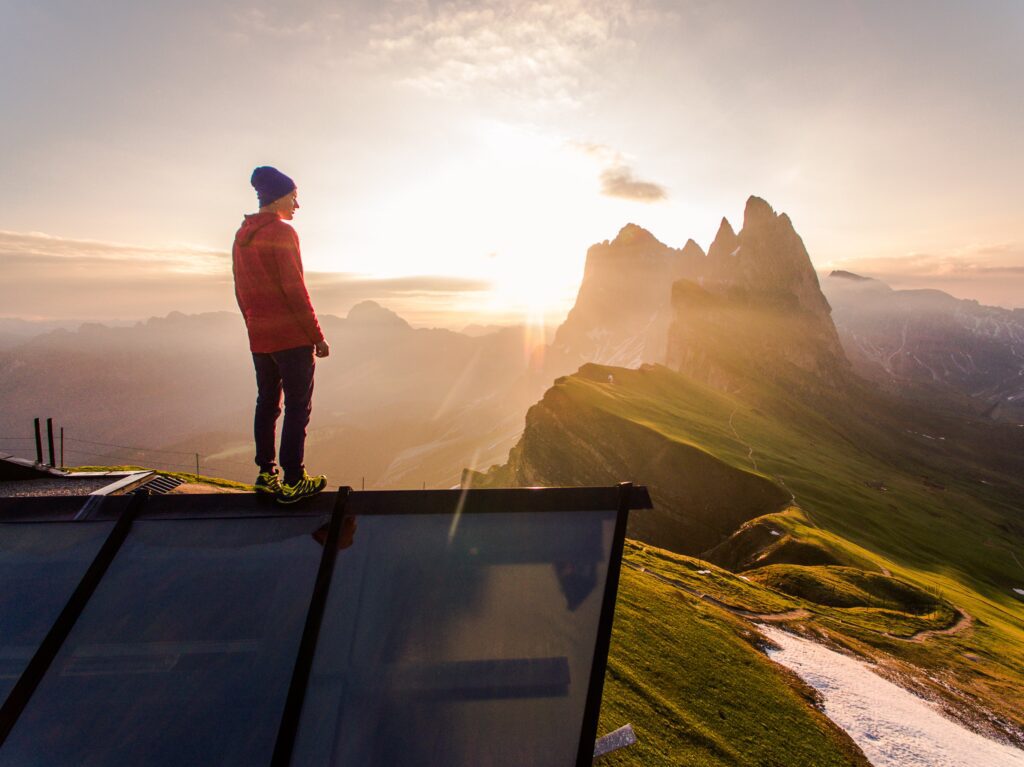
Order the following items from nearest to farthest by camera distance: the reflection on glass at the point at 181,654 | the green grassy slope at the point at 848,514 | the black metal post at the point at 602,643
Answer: the reflection on glass at the point at 181,654 → the black metal post at the point at 602,643 → the green grassy slope at the point at 848,514

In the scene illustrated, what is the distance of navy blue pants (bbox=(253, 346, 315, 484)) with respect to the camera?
20.5 ft

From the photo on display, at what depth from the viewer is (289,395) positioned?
654cm

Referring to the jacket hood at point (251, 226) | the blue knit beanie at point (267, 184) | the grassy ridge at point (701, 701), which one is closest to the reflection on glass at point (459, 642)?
the jacket hood at point (251, 226)

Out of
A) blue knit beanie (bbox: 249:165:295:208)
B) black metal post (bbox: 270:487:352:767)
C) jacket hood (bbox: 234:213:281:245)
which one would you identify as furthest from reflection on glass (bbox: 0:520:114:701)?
blue knit beanie (bbox: 249:165:295:208)

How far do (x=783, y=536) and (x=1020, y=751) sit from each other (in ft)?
95.2

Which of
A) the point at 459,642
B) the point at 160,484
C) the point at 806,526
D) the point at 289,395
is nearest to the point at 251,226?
the point at 289,395

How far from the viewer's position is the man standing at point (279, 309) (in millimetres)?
6164

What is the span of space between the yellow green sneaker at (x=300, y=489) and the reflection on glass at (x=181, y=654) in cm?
26

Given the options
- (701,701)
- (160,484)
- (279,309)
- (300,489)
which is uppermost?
(279,309)

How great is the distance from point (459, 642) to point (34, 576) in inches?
160

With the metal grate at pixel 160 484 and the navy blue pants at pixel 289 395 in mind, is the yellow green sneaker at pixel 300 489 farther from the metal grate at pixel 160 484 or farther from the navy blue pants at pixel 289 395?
the metal grate at pixel 160 484

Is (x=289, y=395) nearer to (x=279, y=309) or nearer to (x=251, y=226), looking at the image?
(x=279, y=309)

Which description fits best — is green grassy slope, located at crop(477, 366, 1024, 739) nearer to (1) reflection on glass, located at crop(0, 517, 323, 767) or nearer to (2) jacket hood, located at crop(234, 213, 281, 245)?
(1) reflection on glass, located at crop(0, 517, 323, 767)

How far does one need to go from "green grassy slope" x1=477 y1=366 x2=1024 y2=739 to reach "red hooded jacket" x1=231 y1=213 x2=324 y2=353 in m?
29.3
